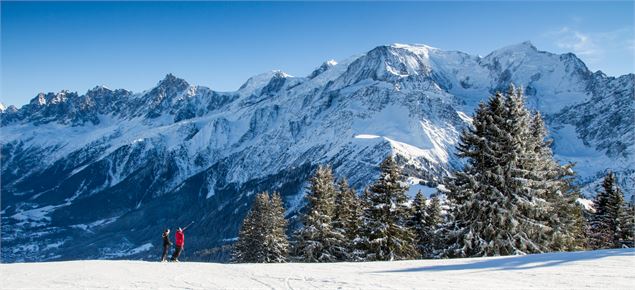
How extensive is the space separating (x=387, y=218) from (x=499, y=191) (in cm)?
847

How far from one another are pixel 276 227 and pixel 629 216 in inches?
1148

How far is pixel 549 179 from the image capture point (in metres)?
33.6

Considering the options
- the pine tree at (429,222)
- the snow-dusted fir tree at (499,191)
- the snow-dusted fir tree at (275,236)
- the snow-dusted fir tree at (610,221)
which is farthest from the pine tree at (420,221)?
the snow-dusted fir tree at (610,221)

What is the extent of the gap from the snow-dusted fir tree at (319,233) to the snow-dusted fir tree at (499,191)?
11105mm

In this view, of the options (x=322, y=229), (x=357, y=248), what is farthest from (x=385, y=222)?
(x=322, y=229)

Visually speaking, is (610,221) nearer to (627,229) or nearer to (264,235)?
(627,229)

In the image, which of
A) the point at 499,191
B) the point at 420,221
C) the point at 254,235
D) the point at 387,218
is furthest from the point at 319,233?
the point at 499,191

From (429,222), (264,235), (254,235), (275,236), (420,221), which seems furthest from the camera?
(254,235)

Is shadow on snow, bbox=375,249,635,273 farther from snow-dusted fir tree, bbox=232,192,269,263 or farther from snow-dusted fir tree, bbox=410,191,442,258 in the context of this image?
snow-dusted fir tree, bbox=232,192,269,263

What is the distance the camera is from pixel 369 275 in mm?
20234

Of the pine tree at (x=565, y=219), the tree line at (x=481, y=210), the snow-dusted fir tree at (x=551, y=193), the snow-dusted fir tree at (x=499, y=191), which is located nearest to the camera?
the snow-dusted fir tree at (x=499, y=191)

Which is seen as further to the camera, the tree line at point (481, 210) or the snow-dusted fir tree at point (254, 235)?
the snow-dusted fir tree at point (254, 235)

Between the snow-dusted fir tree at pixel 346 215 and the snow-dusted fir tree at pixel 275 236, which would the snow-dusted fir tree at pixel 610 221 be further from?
the snow-dusted fir tree at pixel 275 236

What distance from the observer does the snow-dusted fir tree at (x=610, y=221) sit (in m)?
42.8
